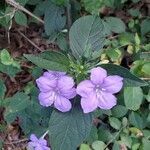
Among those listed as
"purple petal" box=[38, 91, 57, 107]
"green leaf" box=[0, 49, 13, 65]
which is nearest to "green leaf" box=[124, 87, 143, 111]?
"purple petal" box=[38, 91, 57, 107]

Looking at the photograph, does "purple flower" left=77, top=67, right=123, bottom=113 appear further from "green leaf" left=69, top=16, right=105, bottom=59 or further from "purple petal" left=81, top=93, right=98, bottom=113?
"green leaf" left=69, top=16, right=105, bottom=59

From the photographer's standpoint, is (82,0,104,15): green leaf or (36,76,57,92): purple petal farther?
(82,0,104,15): green leaf

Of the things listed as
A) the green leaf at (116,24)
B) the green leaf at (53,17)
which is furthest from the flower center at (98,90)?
the green leaf at (116,24)

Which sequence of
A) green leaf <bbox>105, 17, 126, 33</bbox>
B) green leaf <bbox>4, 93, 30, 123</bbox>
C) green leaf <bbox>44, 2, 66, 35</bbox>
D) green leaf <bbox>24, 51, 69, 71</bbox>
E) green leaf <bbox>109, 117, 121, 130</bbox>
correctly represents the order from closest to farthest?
green leaf <bbox>24, 51, 69, 71</bbox>, green leaf <bbox>4, 93, 30, 123</bbox>, green leaf <bbox>109, 117, 121, 130</bbox>, green leaf <bbox>44, 2, 66, 35</bbox>, green leaf <bbox>105, 17, 126, 33</bbox>

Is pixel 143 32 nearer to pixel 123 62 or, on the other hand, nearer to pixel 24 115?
pixel 123 62

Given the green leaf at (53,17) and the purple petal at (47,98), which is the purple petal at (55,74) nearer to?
the purple petal at (47,98)

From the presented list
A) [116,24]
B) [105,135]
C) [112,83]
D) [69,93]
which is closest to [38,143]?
[105,135]

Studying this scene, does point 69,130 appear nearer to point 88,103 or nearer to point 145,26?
point 88,103
